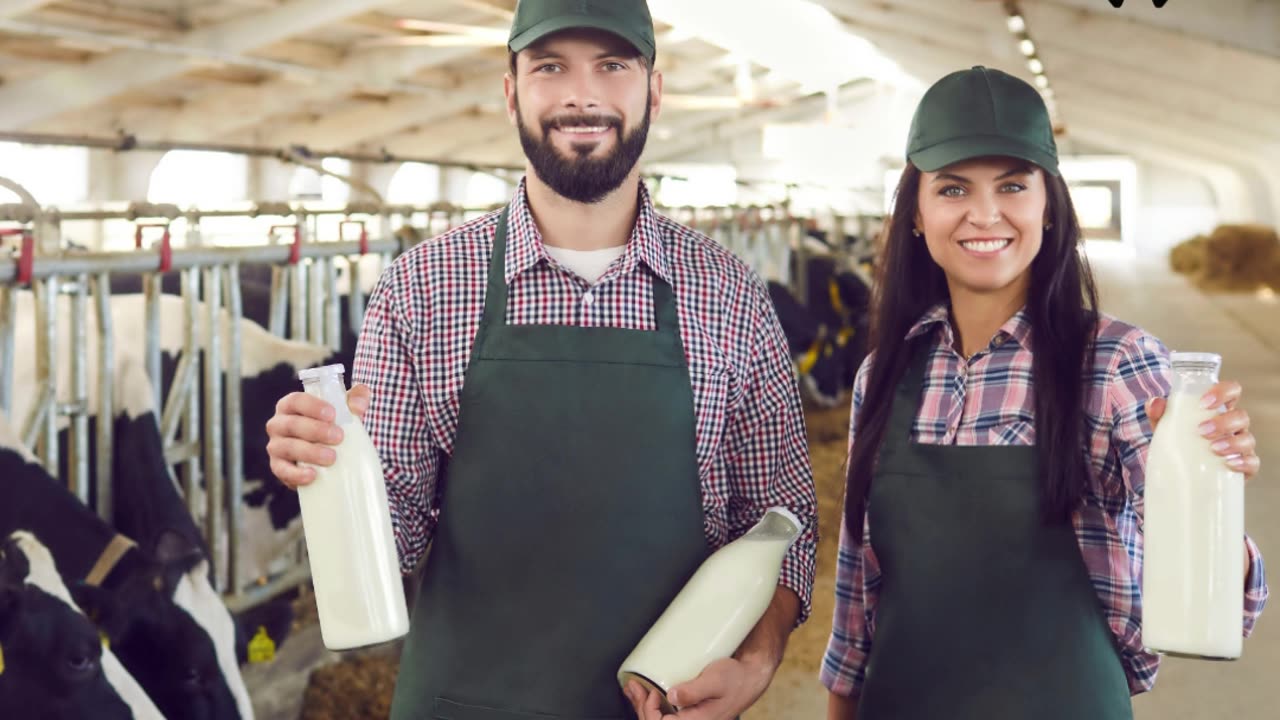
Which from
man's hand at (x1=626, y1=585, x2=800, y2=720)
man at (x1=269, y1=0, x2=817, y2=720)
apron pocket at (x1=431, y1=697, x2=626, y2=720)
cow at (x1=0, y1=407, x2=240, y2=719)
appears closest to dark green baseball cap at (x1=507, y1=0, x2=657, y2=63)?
man at (x1=269, y1=0, x2=817, y2=720)

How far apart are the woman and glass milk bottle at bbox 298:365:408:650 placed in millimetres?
679

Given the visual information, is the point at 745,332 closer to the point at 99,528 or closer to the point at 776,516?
the point at 776,516

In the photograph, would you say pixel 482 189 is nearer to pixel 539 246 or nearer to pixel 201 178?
pixel 201 178

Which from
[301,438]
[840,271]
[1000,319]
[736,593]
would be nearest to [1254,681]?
[1000,319]

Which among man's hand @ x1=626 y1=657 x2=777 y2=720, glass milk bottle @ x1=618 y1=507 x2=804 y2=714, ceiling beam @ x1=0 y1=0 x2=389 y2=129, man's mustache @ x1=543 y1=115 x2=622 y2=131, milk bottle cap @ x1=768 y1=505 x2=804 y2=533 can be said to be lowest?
man's hand @ x1=626 y1=657 x2=777 y2=720

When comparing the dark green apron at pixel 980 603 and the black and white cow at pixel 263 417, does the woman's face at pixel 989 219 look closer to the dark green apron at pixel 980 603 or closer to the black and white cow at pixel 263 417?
the dark green apron at pixel 980 603

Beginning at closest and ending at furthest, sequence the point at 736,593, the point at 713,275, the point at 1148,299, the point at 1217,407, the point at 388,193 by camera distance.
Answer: the point at 1217,407 → the point at 736,593 → the point at 713,275 → the point at 1148,299 → the point at 388,193

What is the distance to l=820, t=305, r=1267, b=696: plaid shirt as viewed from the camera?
1.57m

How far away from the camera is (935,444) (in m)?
1.67

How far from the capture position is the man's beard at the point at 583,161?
1.56m

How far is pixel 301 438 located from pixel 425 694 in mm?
440

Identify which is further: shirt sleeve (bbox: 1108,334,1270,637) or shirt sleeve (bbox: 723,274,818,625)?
shirt sleeve (bbox: 723,274,818,625)

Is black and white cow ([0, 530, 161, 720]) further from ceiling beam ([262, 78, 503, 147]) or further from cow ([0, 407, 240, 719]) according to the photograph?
ceiling beam ([262, 78, 503, 147])

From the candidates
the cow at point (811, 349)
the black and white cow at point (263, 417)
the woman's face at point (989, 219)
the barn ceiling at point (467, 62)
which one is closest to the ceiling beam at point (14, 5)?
the barn ceiling at point (467, 62)
